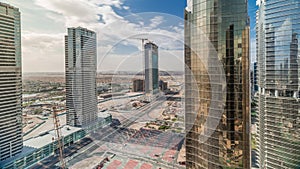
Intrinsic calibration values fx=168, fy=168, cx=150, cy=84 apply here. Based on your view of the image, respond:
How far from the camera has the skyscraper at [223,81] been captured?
78.1 inches

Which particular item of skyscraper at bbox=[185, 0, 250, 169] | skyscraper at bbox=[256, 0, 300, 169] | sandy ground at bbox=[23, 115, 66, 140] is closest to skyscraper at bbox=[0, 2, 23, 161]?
sandy ground at bbox=[23, 115, 66, 140]

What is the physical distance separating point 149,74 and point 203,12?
1550 millimetres

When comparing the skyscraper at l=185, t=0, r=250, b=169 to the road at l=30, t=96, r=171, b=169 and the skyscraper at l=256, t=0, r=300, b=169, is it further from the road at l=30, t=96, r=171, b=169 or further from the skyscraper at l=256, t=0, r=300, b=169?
the skyscraper at l=256, t=0, r=300, b=169

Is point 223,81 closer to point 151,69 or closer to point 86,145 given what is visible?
point 151,69

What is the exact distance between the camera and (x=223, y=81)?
79.7 inches

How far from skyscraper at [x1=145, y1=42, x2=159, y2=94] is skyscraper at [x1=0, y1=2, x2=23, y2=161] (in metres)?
4.08

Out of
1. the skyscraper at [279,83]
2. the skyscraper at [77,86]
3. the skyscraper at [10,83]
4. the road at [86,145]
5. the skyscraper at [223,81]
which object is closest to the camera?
the skyscraper at [223,81]

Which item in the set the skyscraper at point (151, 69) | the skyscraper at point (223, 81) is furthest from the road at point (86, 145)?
the skyscraper at point (223, 81)

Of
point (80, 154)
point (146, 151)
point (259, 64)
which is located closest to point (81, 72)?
point (80, 154)

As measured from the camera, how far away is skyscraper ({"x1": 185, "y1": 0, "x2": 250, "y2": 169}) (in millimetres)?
1984

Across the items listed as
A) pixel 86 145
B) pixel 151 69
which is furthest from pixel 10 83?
pixel 151 69

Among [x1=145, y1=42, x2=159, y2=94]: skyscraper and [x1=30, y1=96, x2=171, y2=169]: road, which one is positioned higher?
[x1=145, y1=42, x2=159, y2=94]: skyscraper

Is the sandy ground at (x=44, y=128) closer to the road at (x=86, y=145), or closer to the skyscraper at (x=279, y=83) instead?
the road at (x=86, y=145)

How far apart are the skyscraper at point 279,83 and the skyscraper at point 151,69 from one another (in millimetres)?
2668
